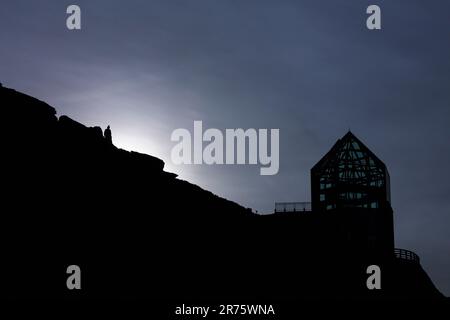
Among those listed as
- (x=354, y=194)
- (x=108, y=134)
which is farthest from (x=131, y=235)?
(x=354, y=194)

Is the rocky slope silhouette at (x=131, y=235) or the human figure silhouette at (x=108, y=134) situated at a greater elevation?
the human figure silhouette at (x=108, y=134)

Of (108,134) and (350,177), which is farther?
(350,177)

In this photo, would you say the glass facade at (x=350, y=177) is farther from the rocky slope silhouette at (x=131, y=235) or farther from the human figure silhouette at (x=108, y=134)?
the human figure silhouette at (x=108, y=134)

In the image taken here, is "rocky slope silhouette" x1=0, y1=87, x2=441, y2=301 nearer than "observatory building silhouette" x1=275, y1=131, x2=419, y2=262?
Yes

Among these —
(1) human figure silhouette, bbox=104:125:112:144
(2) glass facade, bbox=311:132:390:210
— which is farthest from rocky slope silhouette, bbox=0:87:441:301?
(2) glass facade, bbox=311:132:390:210

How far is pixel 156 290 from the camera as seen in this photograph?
44750mm

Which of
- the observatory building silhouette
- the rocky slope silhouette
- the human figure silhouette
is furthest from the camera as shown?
the observatory building silhouette

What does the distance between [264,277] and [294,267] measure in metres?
3.41

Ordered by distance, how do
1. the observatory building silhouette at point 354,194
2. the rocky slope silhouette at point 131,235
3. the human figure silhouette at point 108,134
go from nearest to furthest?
the rocky slope silhouette at point 131,235 → the human figure silhouette at point 108,134 → the observatory building silhouette at point 354,194

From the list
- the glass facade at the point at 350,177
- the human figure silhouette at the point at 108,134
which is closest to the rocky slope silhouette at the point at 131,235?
the human figure silhouette at the point at 108,134

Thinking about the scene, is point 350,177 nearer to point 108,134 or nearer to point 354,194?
point 354,194

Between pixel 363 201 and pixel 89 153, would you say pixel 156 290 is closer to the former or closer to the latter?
pixel 89 153

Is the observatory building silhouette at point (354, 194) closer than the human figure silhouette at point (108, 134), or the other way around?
the human figure silhouette at point (108, 134)

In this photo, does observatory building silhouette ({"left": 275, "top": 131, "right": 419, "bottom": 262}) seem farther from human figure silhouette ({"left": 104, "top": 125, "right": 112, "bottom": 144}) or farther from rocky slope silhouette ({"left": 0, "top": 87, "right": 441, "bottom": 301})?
human figure silhouette ({"left": 104, "top": 125, "right": 112, "bottom": 144})
